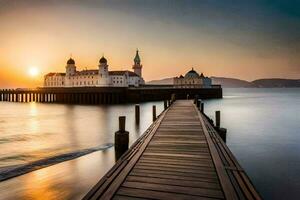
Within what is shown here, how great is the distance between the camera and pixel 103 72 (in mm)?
104000

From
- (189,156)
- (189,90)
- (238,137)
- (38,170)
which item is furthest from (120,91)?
(189,156)

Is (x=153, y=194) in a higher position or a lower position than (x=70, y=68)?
lower

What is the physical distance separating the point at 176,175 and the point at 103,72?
102 metres

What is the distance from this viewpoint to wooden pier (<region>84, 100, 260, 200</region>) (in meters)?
4.63

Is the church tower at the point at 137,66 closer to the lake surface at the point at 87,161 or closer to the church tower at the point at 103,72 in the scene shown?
the church tower at the point at 103,72

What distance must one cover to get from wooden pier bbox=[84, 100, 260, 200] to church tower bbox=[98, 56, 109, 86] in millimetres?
97919

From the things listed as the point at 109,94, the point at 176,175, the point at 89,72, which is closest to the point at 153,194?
the point at 176,175

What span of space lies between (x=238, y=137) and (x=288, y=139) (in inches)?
154

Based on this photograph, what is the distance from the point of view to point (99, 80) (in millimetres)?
105375

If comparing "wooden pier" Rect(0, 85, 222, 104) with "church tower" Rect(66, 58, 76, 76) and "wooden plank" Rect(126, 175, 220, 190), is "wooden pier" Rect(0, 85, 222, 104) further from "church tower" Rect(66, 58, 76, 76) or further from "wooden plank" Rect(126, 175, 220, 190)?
"wooden plank" Rect(126, 175, 220, 190)

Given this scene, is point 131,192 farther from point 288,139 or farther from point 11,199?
point 288,139

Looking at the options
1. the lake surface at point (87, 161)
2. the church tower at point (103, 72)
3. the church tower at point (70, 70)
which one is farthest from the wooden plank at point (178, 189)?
the church tower at point (70, 70)

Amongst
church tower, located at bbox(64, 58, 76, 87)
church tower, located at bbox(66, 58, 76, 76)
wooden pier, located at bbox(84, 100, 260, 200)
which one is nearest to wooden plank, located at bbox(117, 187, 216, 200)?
wooden pier, located at bbox(84, 100, 260, 200)

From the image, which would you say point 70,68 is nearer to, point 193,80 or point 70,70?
point 70,70
